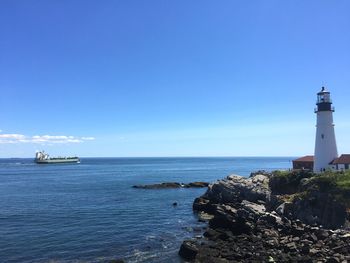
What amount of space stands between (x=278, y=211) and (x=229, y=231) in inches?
304

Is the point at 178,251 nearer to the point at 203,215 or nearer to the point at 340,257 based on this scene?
the point at 340,257

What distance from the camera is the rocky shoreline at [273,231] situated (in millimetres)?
28844

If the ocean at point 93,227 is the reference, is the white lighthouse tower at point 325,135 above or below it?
above

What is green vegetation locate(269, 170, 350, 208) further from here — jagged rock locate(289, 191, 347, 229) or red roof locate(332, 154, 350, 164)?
red roof locate(332, 154, 350, 164)

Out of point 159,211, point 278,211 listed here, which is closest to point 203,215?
point 159,211

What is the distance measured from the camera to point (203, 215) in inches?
1940

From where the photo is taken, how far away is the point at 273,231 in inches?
1405

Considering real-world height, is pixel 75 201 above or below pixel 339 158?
below

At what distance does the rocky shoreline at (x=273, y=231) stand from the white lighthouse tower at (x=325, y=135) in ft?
26.3

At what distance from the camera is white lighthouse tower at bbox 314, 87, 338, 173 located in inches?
2056

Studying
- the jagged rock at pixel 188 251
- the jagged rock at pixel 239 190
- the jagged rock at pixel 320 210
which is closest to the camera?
the jagged rock at pixel 188 251

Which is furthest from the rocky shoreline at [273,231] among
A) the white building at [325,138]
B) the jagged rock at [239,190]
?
the white building at [325,138]

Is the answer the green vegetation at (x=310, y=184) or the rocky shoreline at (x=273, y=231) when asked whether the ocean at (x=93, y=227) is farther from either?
the green vegetation at (x=310, y=184)

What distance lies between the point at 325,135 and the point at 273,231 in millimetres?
22194
